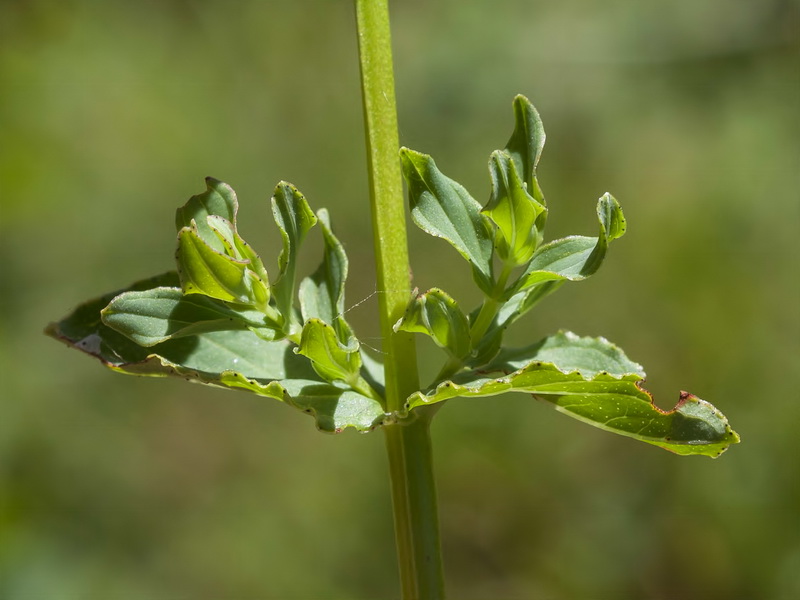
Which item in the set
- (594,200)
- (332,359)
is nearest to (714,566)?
(594,200)

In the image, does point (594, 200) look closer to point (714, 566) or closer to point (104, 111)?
point (714, 566)

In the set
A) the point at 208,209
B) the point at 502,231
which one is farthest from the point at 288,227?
the point at 502,231

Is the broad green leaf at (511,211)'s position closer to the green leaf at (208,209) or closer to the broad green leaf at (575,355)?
the broad green leaf at (575,355)

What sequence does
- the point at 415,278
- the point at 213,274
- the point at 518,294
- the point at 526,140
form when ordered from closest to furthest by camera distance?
the point at 213,274, the point at 526,140, the point at 518,294, the point at 415,278

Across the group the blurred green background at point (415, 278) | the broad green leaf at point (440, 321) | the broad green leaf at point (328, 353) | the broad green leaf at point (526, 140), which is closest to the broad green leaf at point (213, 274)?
the broad green leaf at point (328, 353)

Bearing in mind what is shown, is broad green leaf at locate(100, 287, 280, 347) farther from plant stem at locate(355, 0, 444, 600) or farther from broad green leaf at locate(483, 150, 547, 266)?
broad green leaf at locate(483, 150, 547, 266)

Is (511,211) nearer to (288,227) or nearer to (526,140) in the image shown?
(526,140)

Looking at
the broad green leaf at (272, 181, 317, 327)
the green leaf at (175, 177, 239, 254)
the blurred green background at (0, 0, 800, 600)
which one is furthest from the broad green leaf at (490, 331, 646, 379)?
the blurred green background at (0, 0, 800, 600)
